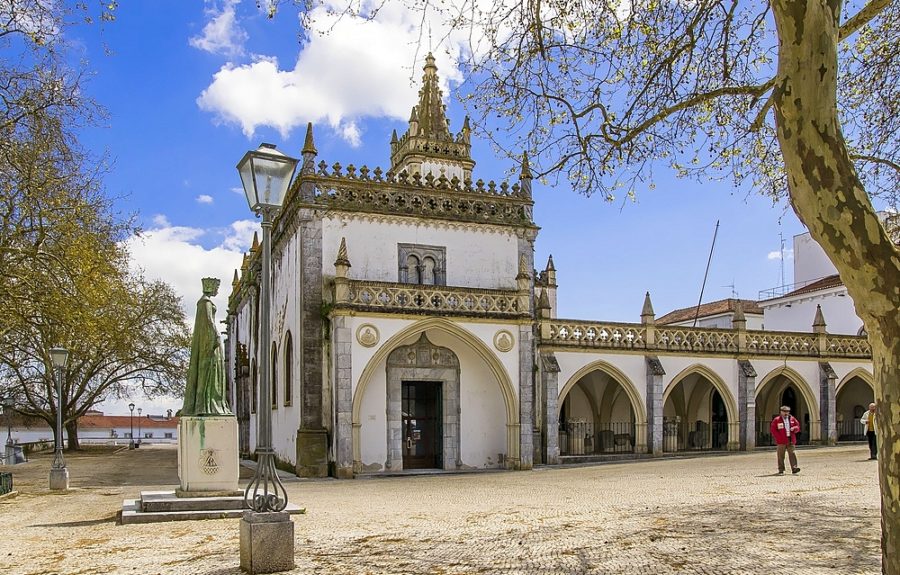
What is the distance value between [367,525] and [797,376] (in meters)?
23.5

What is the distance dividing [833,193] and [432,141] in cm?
2586

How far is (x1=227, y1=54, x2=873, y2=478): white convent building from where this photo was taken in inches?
891

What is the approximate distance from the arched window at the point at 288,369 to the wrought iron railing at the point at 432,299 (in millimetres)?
3457

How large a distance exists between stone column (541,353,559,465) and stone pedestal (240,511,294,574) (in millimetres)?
17914

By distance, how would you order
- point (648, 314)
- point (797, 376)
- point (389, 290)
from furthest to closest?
point (797, 376), point (648, 314), point (389, 290)

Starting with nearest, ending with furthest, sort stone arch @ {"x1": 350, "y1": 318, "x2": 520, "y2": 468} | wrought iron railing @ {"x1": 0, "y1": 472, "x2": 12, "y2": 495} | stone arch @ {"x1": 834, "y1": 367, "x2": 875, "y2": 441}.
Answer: wrought iron railing @ {"x1": 0, "y1": 472, "x2": 12, "y2": 495} < stone arch @ {"x1": 350, "y1": 318, "x2": 520, "y2": 468} < stone arch @ {"x1": 834, "y1": 367, "x2": 875, "y2": 441}

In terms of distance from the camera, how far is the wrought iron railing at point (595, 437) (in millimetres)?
Answer: 30391

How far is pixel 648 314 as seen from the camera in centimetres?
2806

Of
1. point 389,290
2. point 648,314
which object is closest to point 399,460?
point 389,290

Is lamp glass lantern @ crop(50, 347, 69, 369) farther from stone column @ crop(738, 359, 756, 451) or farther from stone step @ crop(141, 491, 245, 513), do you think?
stone column @ crop(738, 359, 756, 451)

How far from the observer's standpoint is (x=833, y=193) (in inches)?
219

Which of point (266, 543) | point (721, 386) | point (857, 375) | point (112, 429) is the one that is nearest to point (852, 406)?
point (857, 375)

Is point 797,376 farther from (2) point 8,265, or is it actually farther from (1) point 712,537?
(2) point 8,265

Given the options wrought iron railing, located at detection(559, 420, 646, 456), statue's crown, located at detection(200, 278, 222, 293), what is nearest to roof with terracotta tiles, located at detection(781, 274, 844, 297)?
wrought iron railing, located at detection(559, 420, 646, 456)
